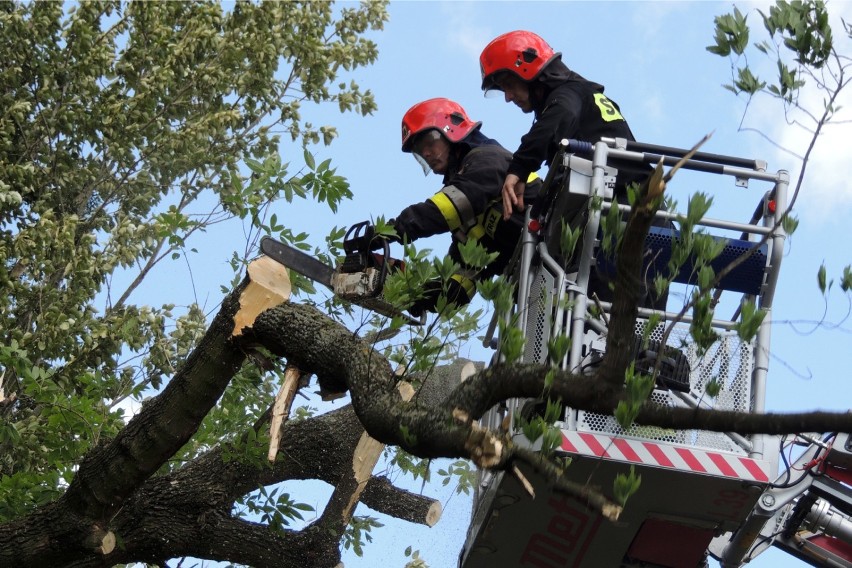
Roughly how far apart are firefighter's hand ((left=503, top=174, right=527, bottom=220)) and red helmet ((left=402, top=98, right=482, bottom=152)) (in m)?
0.93

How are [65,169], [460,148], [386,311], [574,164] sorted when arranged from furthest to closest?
[65,169], [460,148], [386,311], [574,164]

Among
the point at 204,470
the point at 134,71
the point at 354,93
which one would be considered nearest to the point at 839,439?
the point at 204,470

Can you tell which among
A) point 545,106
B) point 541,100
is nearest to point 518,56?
point 541,100

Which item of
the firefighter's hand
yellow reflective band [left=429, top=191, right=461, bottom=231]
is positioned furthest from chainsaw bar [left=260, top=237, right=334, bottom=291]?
the firefighter's hand

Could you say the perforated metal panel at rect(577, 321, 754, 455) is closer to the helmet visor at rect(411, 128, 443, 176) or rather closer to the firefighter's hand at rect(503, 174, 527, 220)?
the firefighter's hand at rect(503, 174, 527, 220)

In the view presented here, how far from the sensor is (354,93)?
11320 mm

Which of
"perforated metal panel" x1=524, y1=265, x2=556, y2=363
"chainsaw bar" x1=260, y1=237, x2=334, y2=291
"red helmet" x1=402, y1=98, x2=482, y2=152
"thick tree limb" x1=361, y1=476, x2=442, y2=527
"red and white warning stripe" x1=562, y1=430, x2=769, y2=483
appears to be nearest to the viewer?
"red and white warning stripe" x1=562, y1=430, x2=769, y2=483

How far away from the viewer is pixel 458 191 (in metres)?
6.16

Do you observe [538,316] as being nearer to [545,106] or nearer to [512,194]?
[512,194]

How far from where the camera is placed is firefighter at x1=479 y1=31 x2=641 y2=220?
5.70 m

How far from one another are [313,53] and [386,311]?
5850 mm

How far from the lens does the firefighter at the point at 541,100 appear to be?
5703 mm

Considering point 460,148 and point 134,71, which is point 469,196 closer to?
point 460,148

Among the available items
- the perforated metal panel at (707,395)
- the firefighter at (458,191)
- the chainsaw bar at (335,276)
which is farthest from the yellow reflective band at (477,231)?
the perforated metal panel at (707,395)
